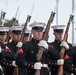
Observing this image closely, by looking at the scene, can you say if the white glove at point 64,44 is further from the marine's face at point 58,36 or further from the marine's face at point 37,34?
the marine's face at point 37,34

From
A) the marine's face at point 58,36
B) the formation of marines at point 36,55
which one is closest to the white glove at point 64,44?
the formation of marines at point 36,55

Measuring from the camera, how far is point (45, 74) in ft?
28.4

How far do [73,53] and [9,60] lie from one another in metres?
2.07

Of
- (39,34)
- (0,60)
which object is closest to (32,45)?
(39,34)

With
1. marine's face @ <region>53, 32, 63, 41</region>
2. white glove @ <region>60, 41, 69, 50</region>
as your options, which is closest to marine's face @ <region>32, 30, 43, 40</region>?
white glove @ <region>60, 41, 69, 50</region>

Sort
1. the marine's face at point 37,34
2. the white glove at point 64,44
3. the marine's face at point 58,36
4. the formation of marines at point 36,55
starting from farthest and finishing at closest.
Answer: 1. the marine's face at point 58,36
2. the white glove at point 64,44
3. the marine's face at point 37,34
4. the formation of marines at point 36,55

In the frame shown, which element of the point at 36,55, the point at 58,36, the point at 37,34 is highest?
the point at 37,34

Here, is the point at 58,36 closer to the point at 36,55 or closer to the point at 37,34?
the point at 37,34

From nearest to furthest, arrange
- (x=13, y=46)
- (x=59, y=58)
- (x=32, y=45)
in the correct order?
(x=32, y=45) → (x=59, y=58) → (x=13, y=46)

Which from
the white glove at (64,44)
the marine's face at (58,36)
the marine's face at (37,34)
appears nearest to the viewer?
the marine's face at (37,34)

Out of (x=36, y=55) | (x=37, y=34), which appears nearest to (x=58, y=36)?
(x=37, y=34)

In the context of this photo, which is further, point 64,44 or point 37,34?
point 64,44

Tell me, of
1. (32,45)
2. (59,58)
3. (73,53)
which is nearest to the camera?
(73,53)

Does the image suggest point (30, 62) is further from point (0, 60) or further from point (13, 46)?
point (13, 46)
